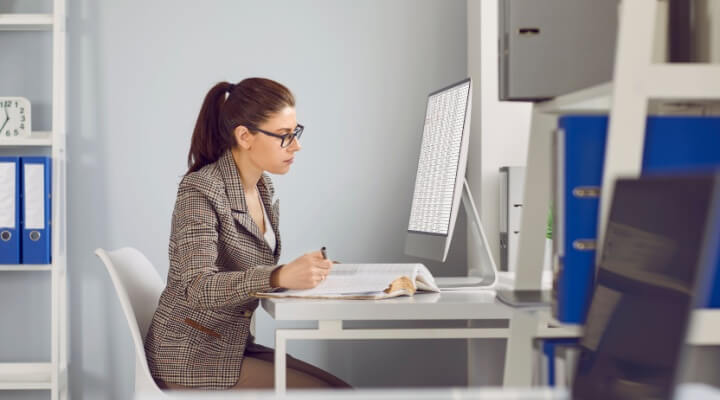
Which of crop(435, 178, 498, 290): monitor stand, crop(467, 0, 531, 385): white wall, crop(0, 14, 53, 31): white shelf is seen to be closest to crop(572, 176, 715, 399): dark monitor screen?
crop(435, 178, 498, 290): monitor stand

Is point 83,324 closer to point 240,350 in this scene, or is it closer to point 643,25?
point 240,350

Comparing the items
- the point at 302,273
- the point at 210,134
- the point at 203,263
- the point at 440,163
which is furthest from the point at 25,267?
the point at 440,163

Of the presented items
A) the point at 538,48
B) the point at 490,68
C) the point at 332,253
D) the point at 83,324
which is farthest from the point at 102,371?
the point at 538,48

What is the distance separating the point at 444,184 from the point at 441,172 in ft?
0.16

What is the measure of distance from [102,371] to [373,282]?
4.68ft

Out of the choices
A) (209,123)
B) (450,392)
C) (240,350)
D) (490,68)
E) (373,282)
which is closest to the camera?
(450,392)

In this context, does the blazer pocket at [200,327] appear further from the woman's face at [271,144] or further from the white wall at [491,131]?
the white wall at [491,131]

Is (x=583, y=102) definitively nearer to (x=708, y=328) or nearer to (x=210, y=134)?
(x=708, y=328)

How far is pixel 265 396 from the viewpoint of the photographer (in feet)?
Answer: 2.16

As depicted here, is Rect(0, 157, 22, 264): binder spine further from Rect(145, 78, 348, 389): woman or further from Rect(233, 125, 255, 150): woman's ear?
Rect(233, 125, 255, 150): woman's ear

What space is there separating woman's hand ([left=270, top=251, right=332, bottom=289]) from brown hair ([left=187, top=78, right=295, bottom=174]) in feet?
1.58

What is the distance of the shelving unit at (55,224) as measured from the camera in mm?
2604

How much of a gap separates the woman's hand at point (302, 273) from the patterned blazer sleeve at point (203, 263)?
0.08ft

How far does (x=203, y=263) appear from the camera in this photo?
1847mm
